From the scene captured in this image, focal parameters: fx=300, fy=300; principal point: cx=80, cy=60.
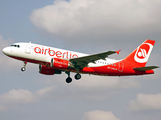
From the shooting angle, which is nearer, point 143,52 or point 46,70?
point 46,70

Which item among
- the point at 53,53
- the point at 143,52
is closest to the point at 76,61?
the point at 53,53

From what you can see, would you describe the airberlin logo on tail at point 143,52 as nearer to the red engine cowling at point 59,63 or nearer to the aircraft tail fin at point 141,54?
the aircraft tail fin at point 141,54

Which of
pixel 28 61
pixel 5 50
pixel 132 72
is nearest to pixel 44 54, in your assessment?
pixel 28 61

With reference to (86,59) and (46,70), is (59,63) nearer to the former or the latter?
(86,59)

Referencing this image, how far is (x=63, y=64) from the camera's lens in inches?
1738

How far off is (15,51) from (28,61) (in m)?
2.37

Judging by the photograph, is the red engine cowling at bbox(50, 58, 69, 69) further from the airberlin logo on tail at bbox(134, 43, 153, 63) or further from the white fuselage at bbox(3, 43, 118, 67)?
the airberlin logo on tail at bbox(134, 43, 153, 63)

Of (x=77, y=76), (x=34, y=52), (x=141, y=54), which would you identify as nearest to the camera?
(x=34, y=52)

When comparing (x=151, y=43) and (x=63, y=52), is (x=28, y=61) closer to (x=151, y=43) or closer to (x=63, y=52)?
(x=63, y=52)

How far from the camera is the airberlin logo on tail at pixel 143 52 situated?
51.6 meters

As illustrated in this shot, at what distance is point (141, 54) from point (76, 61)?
13.5 meters

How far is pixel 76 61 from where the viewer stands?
147ft

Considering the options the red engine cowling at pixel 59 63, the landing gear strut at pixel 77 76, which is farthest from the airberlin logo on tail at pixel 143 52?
the red engine cowling at pixel 59 63

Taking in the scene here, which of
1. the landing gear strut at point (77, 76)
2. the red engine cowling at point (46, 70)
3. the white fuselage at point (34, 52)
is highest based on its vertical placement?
the white fuselage at point (34, 52)
